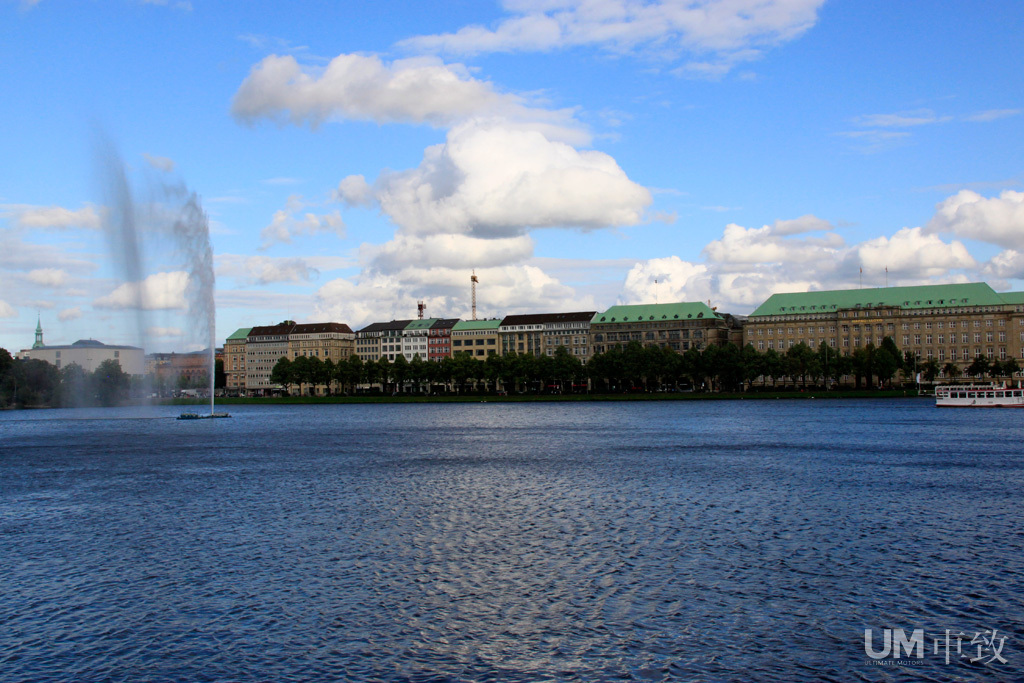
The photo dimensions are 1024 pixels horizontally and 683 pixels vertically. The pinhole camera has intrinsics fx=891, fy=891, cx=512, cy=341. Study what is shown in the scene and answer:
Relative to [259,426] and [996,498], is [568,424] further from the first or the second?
[996,498]

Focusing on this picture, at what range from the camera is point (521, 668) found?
17.4 m

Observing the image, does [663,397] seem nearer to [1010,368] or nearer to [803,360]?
[803,360]

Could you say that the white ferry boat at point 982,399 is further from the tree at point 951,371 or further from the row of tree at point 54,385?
the row of tree at point 54,385

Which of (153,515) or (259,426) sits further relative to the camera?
(259,426)

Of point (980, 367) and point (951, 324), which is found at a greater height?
point (951, 324)

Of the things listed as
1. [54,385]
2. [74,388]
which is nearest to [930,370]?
[74,388]

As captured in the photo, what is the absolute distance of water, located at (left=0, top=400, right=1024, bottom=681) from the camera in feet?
59.2

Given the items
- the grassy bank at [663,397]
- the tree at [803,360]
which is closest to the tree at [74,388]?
the grassy bank at [663,397]

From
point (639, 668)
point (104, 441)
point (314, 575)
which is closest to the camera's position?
point (639, 668)

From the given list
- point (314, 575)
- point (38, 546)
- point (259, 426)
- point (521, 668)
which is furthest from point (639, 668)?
point (259, 426)

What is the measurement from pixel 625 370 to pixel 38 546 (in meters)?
151

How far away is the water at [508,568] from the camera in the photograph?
59.2 feet

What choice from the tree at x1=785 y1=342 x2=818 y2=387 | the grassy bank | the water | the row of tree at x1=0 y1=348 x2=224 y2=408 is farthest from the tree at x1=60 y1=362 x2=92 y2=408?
the tree at x1=785 y1=342 x2=818 y2=387

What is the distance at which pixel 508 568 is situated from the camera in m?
25.5
